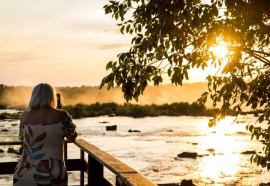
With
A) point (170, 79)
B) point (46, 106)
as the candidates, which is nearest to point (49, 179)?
point (46, 106)

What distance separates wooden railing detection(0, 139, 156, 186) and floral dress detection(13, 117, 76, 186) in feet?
1.92

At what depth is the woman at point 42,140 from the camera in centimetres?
410

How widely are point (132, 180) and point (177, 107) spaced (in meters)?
129

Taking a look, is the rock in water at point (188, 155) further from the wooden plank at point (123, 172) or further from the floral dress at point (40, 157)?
the floral dress at point (40, 157)

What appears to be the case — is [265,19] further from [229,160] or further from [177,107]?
[177,107]

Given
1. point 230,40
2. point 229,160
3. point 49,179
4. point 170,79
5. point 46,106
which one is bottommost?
point 229,160

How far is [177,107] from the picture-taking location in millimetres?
131750

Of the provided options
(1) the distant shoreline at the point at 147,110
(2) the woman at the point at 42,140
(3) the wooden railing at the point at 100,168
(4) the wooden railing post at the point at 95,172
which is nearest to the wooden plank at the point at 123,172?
(3) the wooden railing at the point at 100,168

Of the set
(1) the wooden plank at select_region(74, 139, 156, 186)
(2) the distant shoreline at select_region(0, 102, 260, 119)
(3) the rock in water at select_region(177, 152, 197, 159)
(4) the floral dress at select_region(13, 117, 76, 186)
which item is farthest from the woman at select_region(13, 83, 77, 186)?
(2) the distant shoreline at select_region(0, 102, 260, 119)

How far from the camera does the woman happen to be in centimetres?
410

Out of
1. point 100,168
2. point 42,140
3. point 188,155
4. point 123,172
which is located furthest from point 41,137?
point 188,155

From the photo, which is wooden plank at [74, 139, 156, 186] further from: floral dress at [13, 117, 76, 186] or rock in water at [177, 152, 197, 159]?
rock in water at [177, 152, 197, 159]

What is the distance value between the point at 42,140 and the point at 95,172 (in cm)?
199

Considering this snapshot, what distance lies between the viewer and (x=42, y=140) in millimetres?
4137
